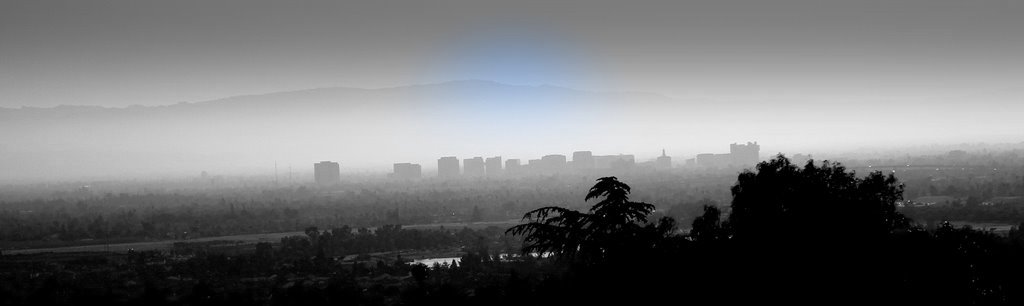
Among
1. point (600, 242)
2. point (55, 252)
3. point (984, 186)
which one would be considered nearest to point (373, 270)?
point (55, 252)

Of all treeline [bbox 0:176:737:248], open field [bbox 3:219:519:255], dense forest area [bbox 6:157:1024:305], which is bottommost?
open field [bbox 3:219:519:255]

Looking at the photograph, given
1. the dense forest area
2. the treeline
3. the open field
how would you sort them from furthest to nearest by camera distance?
the treeline < the open field < the dense forest area

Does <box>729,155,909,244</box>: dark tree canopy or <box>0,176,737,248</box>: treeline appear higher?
<box>729,155,909,244</box>: dark tree canopy

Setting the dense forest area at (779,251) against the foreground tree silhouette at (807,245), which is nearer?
the dense forest area at (779,251)

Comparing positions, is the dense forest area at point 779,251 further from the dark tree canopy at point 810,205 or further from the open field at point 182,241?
the open field at point 182,241

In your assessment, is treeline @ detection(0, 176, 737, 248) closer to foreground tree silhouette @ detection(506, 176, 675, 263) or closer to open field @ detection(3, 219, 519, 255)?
open field @ detection(3, 219, 519, 255)

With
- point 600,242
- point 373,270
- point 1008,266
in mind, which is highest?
point 600,242

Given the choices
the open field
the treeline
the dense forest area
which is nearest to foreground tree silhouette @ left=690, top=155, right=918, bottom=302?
the dense forest area

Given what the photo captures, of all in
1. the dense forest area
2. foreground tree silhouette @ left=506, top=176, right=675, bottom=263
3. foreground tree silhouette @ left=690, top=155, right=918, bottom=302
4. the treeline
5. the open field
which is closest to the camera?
foreground tree silhouette @ left=506, top=176, right=675, bottom=263

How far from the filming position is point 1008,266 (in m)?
22.6

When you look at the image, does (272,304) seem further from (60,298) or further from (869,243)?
(869,243)

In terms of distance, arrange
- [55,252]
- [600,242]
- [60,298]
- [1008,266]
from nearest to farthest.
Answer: [600,242] → [1008,266] → [60,298] → [55,252]

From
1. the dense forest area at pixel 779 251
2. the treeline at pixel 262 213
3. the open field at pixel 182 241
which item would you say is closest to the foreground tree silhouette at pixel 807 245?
the dense forest area at pixel 779 251

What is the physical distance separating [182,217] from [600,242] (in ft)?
417
